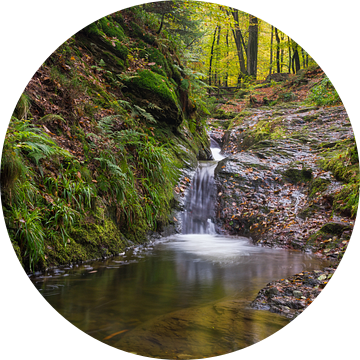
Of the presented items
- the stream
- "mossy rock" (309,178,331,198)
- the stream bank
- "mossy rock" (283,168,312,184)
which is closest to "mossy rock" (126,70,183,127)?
the stream bank

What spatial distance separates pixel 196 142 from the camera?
40.4 ft

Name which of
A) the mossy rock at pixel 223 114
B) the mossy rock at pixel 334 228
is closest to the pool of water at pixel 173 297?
the mossy rock at pixel 334 228

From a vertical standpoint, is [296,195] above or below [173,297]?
above

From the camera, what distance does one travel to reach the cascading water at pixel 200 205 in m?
8.16

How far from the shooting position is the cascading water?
8164mm

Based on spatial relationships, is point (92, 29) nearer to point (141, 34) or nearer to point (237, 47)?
point (141, 34)

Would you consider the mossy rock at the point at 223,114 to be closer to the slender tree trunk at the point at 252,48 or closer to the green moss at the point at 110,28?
the slender tree trunk at the point at 252,48

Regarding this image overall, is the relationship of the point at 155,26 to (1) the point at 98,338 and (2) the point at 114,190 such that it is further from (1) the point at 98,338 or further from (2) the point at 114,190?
(1) the point at 98,338

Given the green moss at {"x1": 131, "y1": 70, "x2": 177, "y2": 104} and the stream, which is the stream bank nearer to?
the stream

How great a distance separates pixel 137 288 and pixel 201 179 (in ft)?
19.4

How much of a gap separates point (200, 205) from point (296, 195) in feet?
9.23

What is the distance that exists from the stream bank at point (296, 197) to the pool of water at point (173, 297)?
506 mm

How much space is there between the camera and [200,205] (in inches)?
343

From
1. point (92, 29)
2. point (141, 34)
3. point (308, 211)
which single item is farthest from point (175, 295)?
point (141, 34)
